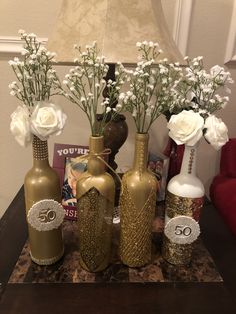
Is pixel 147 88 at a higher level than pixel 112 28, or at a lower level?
lower

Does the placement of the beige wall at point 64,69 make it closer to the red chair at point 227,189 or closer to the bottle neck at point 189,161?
the red chair at point 227,189

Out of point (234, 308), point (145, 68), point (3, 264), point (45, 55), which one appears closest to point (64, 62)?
point (45, 55)

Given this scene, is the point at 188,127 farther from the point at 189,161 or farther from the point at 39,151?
A: the point at 39,151

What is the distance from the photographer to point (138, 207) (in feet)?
2.26

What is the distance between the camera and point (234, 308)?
63 centimetres

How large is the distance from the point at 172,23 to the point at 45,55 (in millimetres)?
746

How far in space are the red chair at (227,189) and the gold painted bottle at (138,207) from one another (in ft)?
1.26

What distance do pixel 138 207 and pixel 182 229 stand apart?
124mm

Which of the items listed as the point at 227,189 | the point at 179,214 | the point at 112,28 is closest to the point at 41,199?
the point at 179,214

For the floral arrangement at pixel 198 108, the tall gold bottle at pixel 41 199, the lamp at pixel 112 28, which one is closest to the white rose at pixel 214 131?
the floral arrangement at pixel 198 108

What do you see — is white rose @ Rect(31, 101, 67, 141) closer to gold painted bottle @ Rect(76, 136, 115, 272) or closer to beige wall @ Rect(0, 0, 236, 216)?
gold painted bottle @ Rect(76, 136, 115, 272)

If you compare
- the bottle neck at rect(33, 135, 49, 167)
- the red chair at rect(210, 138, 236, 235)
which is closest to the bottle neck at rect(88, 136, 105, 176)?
the bottle neck at rect(33, 135, 49, 167)

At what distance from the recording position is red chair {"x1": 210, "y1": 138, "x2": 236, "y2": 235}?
100 centimetres

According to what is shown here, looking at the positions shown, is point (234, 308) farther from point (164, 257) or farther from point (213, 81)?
point (213, 81)
